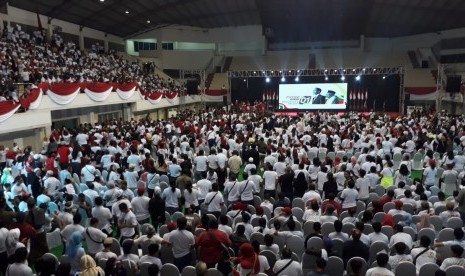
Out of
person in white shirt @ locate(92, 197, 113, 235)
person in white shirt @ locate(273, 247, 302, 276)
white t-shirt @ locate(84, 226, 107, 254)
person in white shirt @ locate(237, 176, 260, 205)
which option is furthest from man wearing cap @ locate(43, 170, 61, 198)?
person in white shirt @ locate(273, 247, 302, 276)

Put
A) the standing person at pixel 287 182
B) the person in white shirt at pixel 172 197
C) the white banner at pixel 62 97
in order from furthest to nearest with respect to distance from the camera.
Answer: the white banner at pixel 62 97 → the standing person at pixel 287 182 → the person in white shirt at pixel 172 197

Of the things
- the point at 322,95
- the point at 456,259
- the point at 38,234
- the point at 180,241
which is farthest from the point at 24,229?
the point at 322,95

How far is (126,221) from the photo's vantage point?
7.28 metres

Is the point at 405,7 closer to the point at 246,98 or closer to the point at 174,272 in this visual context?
the point at 246,98

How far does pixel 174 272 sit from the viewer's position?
5.75 meters

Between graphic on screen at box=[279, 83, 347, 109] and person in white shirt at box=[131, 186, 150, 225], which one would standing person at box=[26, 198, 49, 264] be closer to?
person in white shirt at box=[131, 186, 150, 225]

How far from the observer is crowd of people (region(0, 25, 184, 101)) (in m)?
17.4

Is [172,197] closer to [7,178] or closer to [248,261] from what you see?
[248,261]

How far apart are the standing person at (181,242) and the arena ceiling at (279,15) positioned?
79.2 ft

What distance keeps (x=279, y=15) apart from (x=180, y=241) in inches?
1244

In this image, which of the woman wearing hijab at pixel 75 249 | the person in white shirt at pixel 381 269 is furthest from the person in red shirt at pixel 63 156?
the person in white shirt at pixel 381 269

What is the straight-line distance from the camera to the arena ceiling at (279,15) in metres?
29.4

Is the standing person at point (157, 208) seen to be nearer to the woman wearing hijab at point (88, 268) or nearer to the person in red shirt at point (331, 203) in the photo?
the woman wearing hijab at point (88, 268)

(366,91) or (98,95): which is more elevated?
(366,91)
